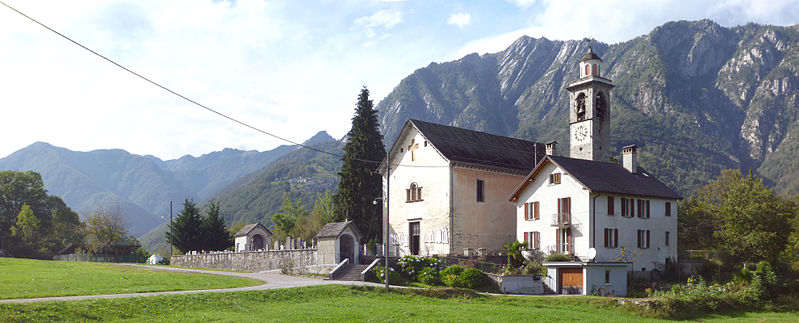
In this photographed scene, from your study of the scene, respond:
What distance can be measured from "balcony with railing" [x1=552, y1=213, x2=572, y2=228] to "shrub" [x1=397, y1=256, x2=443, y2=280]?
28.9ft

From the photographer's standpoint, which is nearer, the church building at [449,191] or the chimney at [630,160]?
the church building at [449,191]

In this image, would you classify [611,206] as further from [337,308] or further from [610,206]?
[337,308]

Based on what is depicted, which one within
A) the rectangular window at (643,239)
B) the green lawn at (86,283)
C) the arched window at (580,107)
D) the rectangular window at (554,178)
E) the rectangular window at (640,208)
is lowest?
the green lawn at (86,283)

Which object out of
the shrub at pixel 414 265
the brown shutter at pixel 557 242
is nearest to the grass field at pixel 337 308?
the shrub at pixel 414 265

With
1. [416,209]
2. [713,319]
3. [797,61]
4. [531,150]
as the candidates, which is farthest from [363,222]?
[797,61]

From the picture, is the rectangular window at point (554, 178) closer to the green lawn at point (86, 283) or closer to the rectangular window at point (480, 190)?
the rectangular window at point (480, 190)

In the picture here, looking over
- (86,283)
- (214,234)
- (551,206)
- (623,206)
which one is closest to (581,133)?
(623,206)

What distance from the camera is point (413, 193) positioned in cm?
4981

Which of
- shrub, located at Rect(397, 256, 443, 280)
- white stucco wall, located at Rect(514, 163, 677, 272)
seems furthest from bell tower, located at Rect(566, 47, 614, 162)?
shrub, located at Rect(397, 256, 443, 280)

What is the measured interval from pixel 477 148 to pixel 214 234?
32.1 meters

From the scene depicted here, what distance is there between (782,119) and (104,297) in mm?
166577

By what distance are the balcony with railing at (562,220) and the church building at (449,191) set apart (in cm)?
592

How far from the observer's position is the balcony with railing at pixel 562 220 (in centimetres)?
4153

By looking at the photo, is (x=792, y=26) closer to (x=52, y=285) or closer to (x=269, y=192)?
(x=269, y=192)
